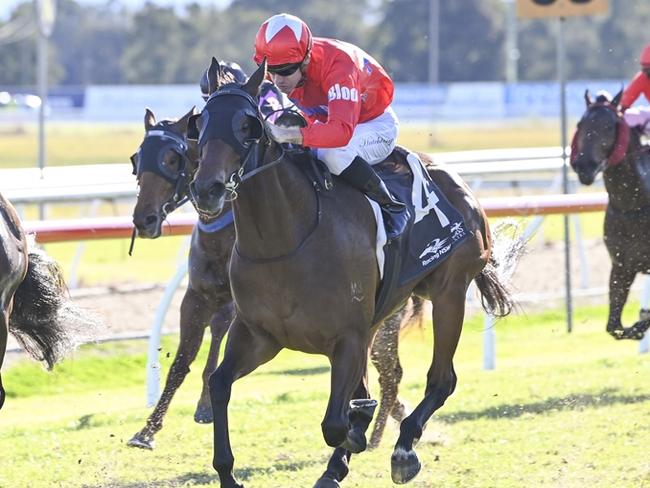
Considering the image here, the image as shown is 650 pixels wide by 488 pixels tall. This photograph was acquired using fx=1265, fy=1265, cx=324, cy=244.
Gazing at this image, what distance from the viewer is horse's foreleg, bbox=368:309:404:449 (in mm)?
5914

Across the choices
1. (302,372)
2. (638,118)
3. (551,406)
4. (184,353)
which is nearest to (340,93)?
(184,353)

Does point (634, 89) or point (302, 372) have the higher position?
point (634, 89)

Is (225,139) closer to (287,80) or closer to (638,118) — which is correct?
(287,80)

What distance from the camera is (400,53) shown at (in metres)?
48.2

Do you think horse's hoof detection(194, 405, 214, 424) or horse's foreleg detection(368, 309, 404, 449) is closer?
horse's foreleg detection(368, 309, 404, 449)

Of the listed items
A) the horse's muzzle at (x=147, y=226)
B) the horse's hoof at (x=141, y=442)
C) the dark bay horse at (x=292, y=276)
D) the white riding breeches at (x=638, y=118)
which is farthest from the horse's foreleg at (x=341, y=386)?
the white riding breeches at (x=638, y=118)

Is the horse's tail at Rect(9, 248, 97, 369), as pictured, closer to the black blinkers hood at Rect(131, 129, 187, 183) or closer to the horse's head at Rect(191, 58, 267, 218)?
the black blinkers hood at Rect(131, 129, 187, 183)

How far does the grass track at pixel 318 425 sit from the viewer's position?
521 centimetres

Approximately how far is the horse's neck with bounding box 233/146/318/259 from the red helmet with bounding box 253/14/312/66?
38cm

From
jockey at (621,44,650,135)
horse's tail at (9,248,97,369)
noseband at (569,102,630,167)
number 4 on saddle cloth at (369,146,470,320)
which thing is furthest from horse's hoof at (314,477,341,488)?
jockey at (621,44,650,135)

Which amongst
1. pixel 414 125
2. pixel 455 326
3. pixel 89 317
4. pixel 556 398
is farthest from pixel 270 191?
pixel 414 125

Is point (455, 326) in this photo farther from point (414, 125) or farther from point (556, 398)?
point (414, 125)

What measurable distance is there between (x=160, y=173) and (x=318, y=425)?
168cm

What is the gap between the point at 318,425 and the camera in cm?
631
